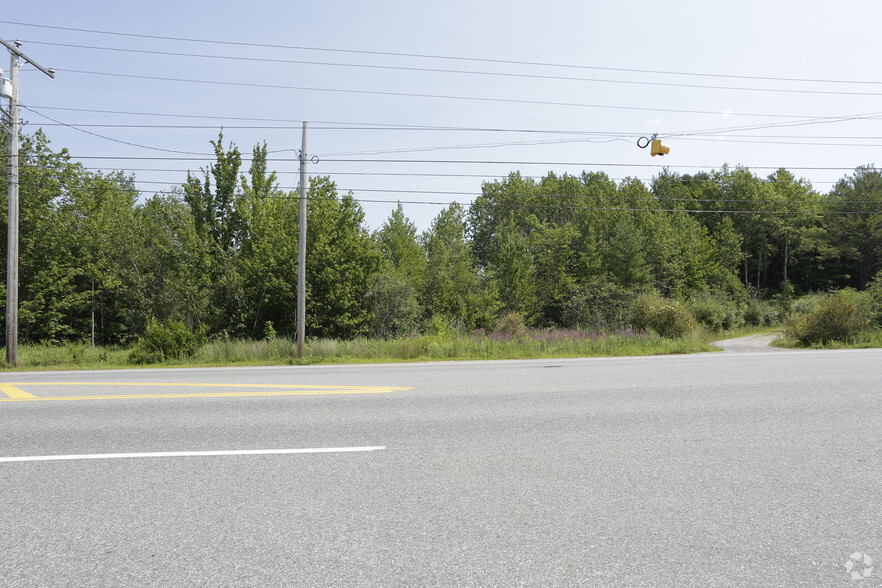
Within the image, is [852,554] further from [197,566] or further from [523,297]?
[523,297]

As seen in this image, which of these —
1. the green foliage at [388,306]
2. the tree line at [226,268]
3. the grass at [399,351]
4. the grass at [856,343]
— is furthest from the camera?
the green foliage at [388,306]

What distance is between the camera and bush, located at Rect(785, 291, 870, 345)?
2058 cm

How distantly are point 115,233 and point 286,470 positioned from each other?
101 feet

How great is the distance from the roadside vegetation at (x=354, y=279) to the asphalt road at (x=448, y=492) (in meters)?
10.4

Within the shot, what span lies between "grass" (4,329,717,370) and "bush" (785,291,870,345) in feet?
16.9

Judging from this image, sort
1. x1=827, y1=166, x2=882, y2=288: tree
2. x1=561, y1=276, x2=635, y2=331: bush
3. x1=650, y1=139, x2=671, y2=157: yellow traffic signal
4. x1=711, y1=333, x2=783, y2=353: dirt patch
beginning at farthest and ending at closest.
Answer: x1=827, y1=166, x2=882, y2=288: tree → x1=561, y1=276, x2=635, y2=331: bush → x1=711, y1=333, x2=783, y2=353: dirt patch → x1=650, y1=139, x2=671, y2=157: yellow traffic signal

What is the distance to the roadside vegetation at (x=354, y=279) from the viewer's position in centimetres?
1939

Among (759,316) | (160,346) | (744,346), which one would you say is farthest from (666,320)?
(759,316)

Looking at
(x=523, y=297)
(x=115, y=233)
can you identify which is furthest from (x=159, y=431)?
(x=523, y=297)

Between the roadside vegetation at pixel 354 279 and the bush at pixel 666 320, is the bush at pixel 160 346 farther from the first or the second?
the bush at pixel 666 320

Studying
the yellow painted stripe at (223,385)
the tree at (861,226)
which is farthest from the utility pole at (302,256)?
the tree at (861,226)

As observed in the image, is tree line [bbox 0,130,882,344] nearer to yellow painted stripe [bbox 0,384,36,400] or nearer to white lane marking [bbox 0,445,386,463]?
yellow painted stripe [bbox 0,384,36,400]

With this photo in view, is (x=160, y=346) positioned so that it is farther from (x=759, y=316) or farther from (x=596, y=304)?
(x=759, y=316)

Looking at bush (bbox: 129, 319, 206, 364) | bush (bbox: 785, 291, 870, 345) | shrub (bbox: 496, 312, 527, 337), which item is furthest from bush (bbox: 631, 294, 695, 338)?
bush (bbox: 129, 319, 206, 364)
